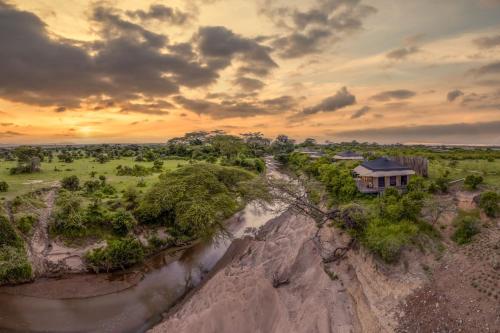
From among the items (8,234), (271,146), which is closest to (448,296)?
(8,234)

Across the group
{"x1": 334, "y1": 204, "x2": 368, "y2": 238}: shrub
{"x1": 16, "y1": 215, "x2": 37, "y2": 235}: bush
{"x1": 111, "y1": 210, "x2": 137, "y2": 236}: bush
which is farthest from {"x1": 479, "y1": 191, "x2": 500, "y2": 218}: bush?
{"x1": 16, "y1": 215, "x2": 37, "y2": 235}: bush

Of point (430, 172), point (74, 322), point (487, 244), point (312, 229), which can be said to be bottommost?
point (74, 322)

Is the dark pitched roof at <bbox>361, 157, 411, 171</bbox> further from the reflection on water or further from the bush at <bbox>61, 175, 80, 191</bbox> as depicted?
the bush at <bbox>61, 175, 80, 191</bbox>

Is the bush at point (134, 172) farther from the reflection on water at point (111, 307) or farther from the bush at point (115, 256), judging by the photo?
the reflection on water at point (111, 307)

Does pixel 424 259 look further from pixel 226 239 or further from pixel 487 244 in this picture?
pixel 226 239

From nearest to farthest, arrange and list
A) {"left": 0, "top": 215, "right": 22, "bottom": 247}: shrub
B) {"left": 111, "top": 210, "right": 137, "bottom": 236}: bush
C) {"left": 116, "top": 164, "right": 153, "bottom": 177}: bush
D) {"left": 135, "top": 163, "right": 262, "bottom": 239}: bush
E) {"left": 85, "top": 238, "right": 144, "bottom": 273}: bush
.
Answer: {"left": 0, "top": 215, "right": 22, "bottom": 247}: shrub
{"left": 85, "top": 238, "right": 144, "bottom": 273}: bush
{"left": 135, "top": 163, "right": 262, "bottom": 239}: bush
{"left": 111, "top": 210, "right": 137, "bottom": 236}: bush
{"left": 116, "top": 164, "right": 153, "bottom": 177}: bush

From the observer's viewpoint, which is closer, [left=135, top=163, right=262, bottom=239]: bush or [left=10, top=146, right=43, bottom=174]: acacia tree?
[left=135, top=163, right=262, bottom=239]: bush
